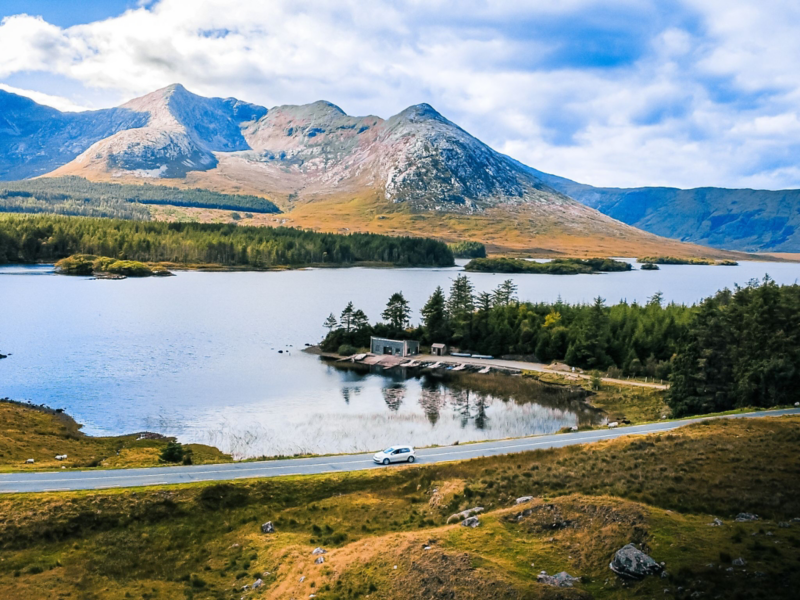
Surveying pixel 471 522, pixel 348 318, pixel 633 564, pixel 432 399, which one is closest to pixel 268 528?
pixel 471 522

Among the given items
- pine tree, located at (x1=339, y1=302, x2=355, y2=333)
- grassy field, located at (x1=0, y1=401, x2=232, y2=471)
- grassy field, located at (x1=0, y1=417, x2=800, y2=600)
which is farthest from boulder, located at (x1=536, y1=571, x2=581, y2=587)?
pine tree, located at (x1=339, y1=302, x2=355, y2=333)

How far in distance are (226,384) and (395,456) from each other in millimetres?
44026

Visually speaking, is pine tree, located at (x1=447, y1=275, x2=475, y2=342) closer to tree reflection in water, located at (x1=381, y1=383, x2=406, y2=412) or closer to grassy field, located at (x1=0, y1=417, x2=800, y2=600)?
tree reflection in water, located at (x1=381, y1=383, x2=406, y2=412)

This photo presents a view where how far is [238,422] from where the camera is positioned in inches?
2442

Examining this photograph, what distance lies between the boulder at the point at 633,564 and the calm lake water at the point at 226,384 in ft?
106

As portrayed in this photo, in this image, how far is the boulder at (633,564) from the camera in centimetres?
2295

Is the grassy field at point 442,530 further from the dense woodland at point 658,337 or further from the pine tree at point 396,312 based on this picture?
the pine tree at point 396,312

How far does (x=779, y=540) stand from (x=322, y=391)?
57633 mm

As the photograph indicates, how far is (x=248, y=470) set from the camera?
127ft

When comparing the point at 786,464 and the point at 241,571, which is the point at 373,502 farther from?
the point at 786,464

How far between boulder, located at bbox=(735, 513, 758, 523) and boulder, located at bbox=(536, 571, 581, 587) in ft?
34.3

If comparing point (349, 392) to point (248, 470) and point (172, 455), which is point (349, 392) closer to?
point (172, 455)

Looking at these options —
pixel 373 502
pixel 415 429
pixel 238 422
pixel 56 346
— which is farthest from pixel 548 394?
pixel 56 346

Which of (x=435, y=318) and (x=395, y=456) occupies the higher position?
(x=435, y=318)
